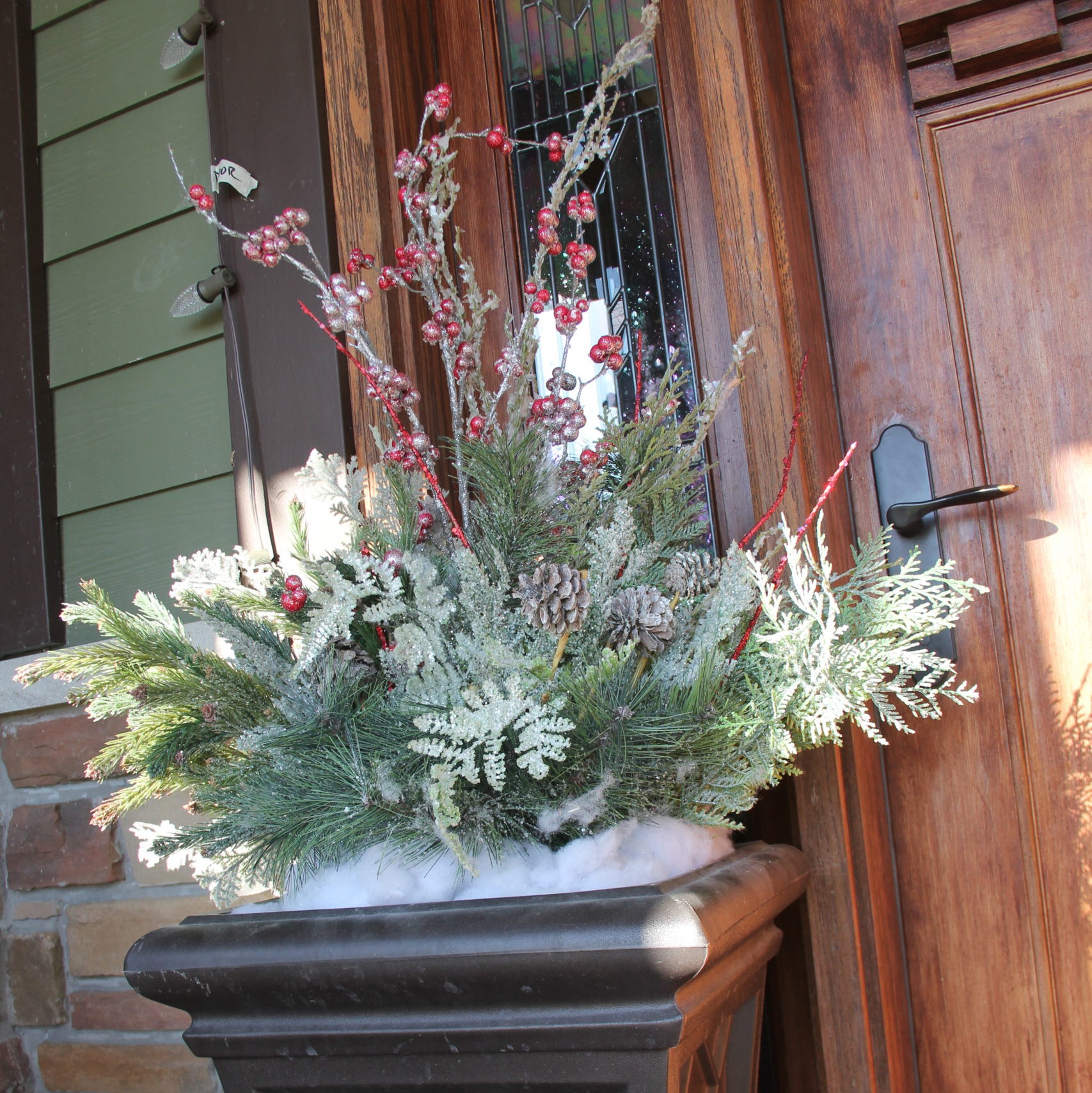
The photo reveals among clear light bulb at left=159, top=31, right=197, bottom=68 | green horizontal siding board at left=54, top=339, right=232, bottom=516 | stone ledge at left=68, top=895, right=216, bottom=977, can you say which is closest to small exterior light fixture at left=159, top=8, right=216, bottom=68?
clear light bulb at left=159, top=31, right=197, bottom=68

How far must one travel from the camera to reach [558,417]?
3.62 ft

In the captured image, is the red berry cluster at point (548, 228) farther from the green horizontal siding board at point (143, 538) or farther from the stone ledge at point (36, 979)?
the stone ledge at point (36, 979)

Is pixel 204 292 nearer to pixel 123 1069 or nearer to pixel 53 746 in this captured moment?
pixel 53 746

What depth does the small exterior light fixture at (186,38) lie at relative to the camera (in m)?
1.65

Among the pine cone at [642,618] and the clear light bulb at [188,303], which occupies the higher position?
the clear light bulb at [188,303]

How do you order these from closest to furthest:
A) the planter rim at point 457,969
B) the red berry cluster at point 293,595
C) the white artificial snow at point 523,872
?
1. the planter rim at point 457,969
2. the white artificial snow at point 523,872
3. the red berry cluster at point 293,595

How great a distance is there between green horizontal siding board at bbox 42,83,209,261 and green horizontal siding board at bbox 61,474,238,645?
496 mm

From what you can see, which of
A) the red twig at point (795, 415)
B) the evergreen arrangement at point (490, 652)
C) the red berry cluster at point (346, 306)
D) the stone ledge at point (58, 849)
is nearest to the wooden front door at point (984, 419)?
the red twig at point (795, 415)

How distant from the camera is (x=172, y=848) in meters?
0.98

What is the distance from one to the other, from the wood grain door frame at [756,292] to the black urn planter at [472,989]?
34 centimetres

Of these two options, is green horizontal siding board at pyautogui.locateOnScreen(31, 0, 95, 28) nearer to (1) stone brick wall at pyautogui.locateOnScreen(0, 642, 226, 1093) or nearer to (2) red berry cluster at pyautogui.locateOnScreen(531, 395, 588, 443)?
(1) stone brick wall at pyautogui.locateOnScreen(0, 642, 226, 1093)

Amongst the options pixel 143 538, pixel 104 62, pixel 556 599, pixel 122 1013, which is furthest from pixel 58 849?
pixel 104 62

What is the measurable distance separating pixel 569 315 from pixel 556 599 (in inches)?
15.2

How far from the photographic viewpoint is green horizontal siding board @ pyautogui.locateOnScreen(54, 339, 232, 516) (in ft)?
5.49
